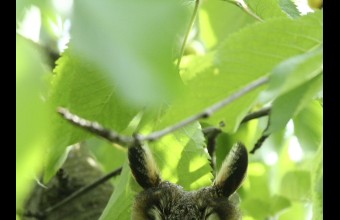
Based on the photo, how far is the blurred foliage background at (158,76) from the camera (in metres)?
0.71

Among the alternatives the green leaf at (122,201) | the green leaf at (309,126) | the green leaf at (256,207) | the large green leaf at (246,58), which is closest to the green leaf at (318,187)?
the large green leaf at (246,58)

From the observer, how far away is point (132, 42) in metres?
0.72

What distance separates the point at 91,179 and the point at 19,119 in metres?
1.91

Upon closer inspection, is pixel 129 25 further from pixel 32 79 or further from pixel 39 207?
pixel 39 207

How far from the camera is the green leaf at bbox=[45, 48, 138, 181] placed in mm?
1257

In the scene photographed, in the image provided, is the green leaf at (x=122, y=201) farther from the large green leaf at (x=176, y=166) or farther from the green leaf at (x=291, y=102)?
the green leaf at (x=291, y=102)

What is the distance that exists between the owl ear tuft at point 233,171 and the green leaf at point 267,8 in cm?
28

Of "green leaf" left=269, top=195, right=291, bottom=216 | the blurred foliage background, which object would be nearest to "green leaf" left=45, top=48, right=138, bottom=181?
the blurred foliage background

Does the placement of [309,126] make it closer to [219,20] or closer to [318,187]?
[219,20]

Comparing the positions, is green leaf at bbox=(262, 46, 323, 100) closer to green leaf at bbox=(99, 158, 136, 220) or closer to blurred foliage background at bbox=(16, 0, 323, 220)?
blurred foliage background at bbox=(16, 0, 323, 220)

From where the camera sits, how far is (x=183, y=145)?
1.49 metres

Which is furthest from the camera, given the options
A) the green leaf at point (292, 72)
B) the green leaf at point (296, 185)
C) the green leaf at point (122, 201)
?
the green leaf at point (296, 185)

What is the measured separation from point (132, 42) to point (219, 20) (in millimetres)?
1402

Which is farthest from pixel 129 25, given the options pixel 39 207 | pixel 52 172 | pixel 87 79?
pixel 39 207
